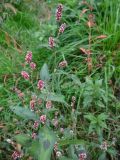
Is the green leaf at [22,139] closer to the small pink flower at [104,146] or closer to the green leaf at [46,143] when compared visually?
the green leaf at [46,143]

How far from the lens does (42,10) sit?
12.9ft

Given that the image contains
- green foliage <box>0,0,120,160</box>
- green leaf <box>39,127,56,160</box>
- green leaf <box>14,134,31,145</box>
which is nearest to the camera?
green leaf <box>39,127,56,160</box>

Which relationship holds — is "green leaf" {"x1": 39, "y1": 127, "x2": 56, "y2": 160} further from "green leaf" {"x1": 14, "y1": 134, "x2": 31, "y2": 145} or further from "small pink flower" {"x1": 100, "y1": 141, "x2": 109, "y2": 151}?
"small pink flower" {"x1": 100, "y1": 141, "x2": 109, "y2": 151}

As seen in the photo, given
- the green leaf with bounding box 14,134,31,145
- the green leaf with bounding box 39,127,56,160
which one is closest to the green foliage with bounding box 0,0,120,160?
the green leaf with bounding box 14,134,31,145

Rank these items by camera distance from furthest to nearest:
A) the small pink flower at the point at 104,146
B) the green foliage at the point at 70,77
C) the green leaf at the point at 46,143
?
the green foliage at the point at 70,77 < the small pink flower at the point at 104,146 < the green leaf at the point at 46,143

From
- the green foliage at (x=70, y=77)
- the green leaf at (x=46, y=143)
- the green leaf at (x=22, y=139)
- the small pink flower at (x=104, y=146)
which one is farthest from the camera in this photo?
the green foliage at (x=70, y=77)

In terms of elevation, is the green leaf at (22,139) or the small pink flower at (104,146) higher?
the green leaf at (22,139)

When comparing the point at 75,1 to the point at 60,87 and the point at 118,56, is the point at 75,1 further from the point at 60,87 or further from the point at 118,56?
the point at 60,87

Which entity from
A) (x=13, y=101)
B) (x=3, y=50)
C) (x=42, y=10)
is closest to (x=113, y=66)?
(x=13, y=101)

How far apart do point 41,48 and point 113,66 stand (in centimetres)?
57

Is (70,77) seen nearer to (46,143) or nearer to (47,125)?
(47,125)

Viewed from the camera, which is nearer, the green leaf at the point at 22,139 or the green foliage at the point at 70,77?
the green leaf at the point at 22,139

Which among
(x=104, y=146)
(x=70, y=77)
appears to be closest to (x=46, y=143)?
(x=104, y=146)

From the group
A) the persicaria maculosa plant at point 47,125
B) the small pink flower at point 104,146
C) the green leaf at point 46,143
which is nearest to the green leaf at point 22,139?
the persicaria maculosa plant at point 47,125
